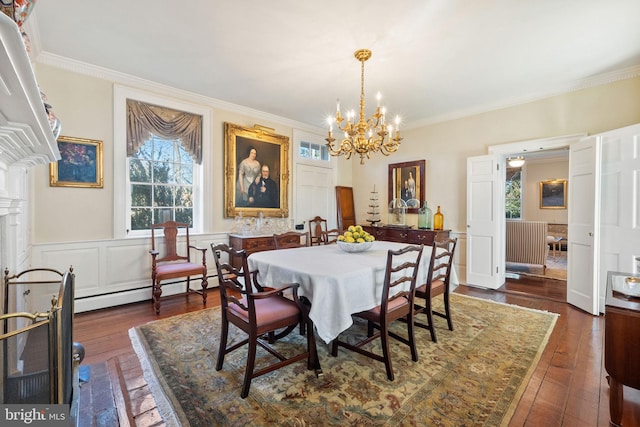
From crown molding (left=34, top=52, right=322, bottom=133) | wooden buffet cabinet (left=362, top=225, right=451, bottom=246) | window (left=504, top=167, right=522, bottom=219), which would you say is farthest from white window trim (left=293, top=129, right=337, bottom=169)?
window (left=504, top=167, right=522, bottom=219)

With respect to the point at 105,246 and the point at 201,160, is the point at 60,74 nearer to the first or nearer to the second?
the point at 201,160

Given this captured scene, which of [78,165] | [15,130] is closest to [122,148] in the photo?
[78,165]

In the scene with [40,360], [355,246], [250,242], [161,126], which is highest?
[161,126]

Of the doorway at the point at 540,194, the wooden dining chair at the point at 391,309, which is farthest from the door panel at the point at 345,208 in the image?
the doorway at the point at 540,194

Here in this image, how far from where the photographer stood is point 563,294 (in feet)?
13.4

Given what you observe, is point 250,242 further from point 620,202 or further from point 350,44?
point 620,202

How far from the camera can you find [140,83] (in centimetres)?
357

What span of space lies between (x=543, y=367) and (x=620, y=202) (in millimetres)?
2294

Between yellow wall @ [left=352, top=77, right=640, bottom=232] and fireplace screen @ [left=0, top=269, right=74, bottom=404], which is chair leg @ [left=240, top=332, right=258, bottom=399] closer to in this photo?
fireplace screen @ [left=0, top=269, right=74, bottom=404]

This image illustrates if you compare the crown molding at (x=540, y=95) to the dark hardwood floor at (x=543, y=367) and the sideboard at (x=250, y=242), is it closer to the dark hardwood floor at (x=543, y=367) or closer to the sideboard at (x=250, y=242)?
the dark hardwood floor at (x=543, y=367)

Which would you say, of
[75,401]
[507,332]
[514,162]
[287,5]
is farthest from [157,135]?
[514,162]

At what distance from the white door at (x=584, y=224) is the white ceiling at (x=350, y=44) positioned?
38.2 inches

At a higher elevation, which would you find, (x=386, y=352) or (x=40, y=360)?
(x=40, y=360)

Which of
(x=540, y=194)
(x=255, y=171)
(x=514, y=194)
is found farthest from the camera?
(x=514, y=194)
